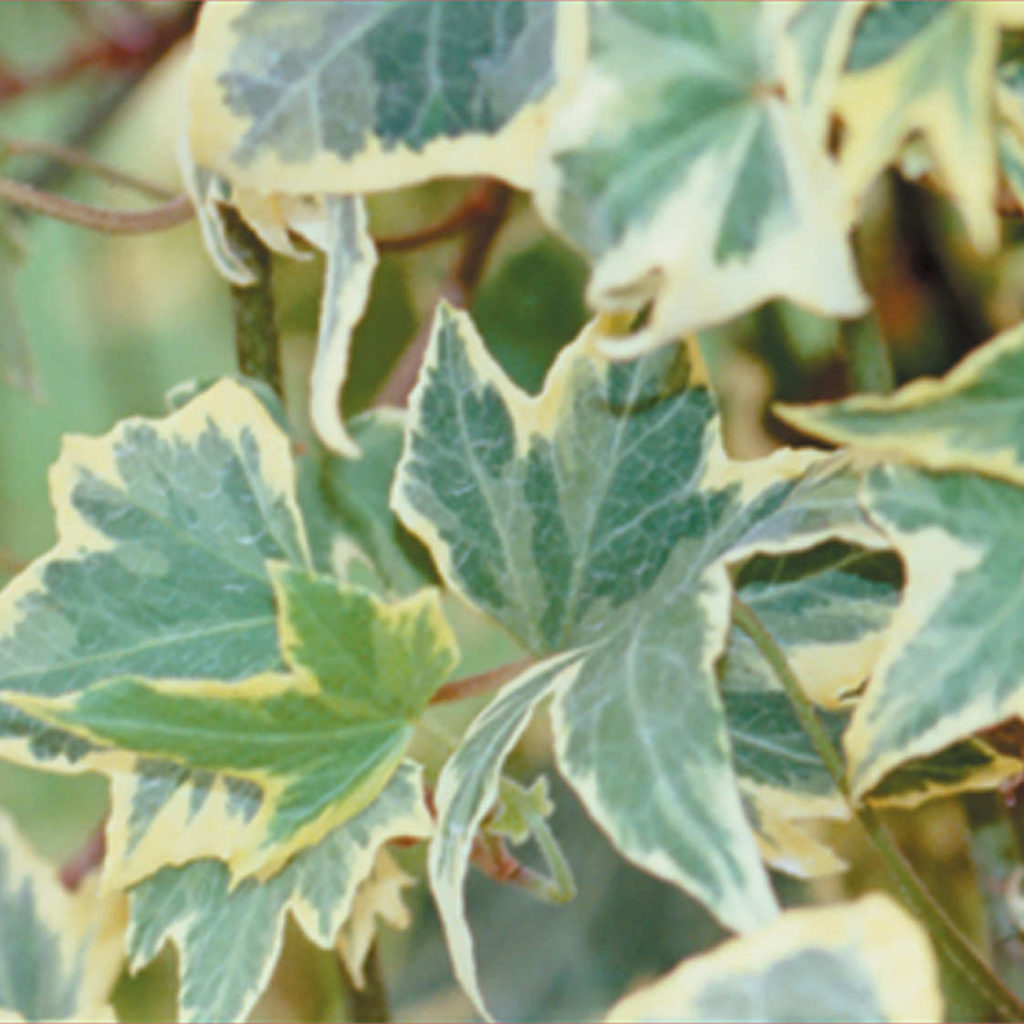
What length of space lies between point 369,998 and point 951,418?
264 millimetres

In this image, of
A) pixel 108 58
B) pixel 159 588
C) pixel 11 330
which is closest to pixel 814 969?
pixel 159 588

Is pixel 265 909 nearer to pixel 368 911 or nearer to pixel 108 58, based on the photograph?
pixel 368 911

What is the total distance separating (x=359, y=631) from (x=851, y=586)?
115mm

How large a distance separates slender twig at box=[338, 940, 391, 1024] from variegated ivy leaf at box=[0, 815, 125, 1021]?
7cm

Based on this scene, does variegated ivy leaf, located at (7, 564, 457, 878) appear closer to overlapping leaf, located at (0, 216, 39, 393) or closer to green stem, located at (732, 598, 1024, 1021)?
green stem, located at (732, 598, 1024, 1021)

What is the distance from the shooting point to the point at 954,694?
24cm

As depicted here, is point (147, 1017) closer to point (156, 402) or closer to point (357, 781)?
point (156, 402)

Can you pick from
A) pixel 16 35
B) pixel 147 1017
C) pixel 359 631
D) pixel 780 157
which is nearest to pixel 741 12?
pixel 780 157

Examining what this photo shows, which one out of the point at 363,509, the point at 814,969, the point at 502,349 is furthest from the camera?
the point at 502,349

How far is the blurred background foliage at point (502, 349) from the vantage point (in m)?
0.62

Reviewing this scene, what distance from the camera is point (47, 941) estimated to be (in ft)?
1.47

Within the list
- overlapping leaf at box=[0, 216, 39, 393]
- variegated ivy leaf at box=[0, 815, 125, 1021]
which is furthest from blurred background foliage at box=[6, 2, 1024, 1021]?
variegated ivy leaf at box=[0, 815, 125, 1021]

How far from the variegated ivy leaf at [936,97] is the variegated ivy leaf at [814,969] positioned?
0.11 m

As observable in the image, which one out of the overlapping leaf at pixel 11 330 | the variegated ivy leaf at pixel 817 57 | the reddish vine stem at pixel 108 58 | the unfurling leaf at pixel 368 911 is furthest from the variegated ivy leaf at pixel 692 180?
the reddish vine stem at pixel 108 58
